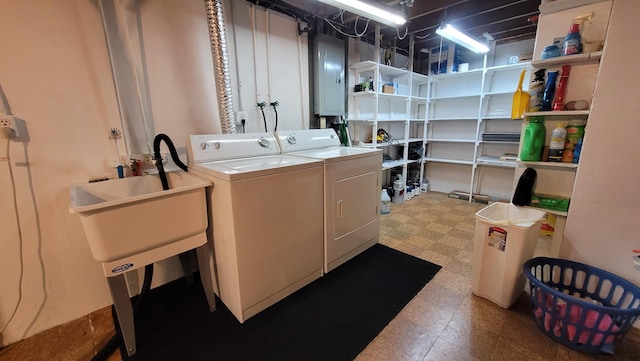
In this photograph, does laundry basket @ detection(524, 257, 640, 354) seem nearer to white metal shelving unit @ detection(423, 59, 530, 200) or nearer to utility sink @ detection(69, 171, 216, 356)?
utility sink @ detection(69, 171, 216, 356)

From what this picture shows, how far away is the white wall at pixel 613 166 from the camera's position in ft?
4.61

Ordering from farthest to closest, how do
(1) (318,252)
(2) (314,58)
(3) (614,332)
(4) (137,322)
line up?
(2) (314,58), (1) (318,252), (4) (137,322), (3) (614,332)

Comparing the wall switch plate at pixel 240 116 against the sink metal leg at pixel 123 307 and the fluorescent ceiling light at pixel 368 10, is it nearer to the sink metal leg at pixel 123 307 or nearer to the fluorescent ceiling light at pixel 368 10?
the fluorescent ceiling light at pixel 368 10

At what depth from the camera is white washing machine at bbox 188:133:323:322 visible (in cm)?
147

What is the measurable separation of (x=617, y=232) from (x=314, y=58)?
112 inches

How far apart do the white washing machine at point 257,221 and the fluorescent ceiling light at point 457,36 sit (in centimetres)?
227

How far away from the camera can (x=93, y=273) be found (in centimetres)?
174

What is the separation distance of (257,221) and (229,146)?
0.73 metres

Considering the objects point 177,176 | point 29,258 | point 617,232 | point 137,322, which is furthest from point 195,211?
point 617,232

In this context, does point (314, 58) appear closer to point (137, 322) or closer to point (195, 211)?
point (195, 211)

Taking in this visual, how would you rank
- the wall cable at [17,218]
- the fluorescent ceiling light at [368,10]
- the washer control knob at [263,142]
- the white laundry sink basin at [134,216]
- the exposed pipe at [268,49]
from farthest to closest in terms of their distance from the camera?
the exposed pipe at [268,49] → the washer control knob at [263,142] → the fluorescent ceiling light at [368,10] → the wall cable at [17,218] → the white laundry sink basin at [134,216]

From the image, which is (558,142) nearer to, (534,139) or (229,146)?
(534,139)

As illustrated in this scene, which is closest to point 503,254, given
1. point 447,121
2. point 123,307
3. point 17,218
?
point 123,307

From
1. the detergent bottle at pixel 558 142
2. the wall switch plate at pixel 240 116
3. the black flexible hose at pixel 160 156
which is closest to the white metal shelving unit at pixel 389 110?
the wall switch plate at pixel 240 116
